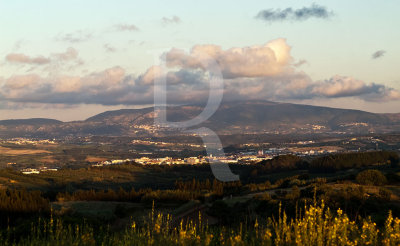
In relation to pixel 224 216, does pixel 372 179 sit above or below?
above

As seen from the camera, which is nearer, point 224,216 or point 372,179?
point 224,216

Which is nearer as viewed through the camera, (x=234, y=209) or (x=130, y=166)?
(x=234, y=209)

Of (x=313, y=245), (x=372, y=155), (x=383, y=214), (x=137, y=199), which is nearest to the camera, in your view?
(x=313, y=245)

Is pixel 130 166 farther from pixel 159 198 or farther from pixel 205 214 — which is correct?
pixel 205 214

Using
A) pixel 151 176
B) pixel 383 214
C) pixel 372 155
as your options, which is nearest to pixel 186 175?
pixel 151 176

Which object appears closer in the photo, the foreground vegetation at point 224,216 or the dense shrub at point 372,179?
the foreground vegetation at point 224,216

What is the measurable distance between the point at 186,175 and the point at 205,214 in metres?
114

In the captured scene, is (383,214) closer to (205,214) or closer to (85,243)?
(205,214)

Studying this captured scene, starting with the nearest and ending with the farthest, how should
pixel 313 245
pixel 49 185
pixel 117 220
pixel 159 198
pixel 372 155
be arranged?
pixel 313 245
pixel 117 220
pixel 159 198
pixel 49 185
pixel 372 155

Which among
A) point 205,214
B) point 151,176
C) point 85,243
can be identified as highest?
point 85,243

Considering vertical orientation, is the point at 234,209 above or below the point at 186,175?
above

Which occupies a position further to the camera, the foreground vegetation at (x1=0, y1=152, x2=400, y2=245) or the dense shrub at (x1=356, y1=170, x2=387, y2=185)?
the dense shrub at (x1=356, y1=170, x2=387, y2=185)

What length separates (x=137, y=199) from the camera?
5897 cm

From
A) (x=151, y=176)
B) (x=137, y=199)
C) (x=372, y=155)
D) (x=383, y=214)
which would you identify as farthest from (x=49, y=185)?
(x=383, y=214)
